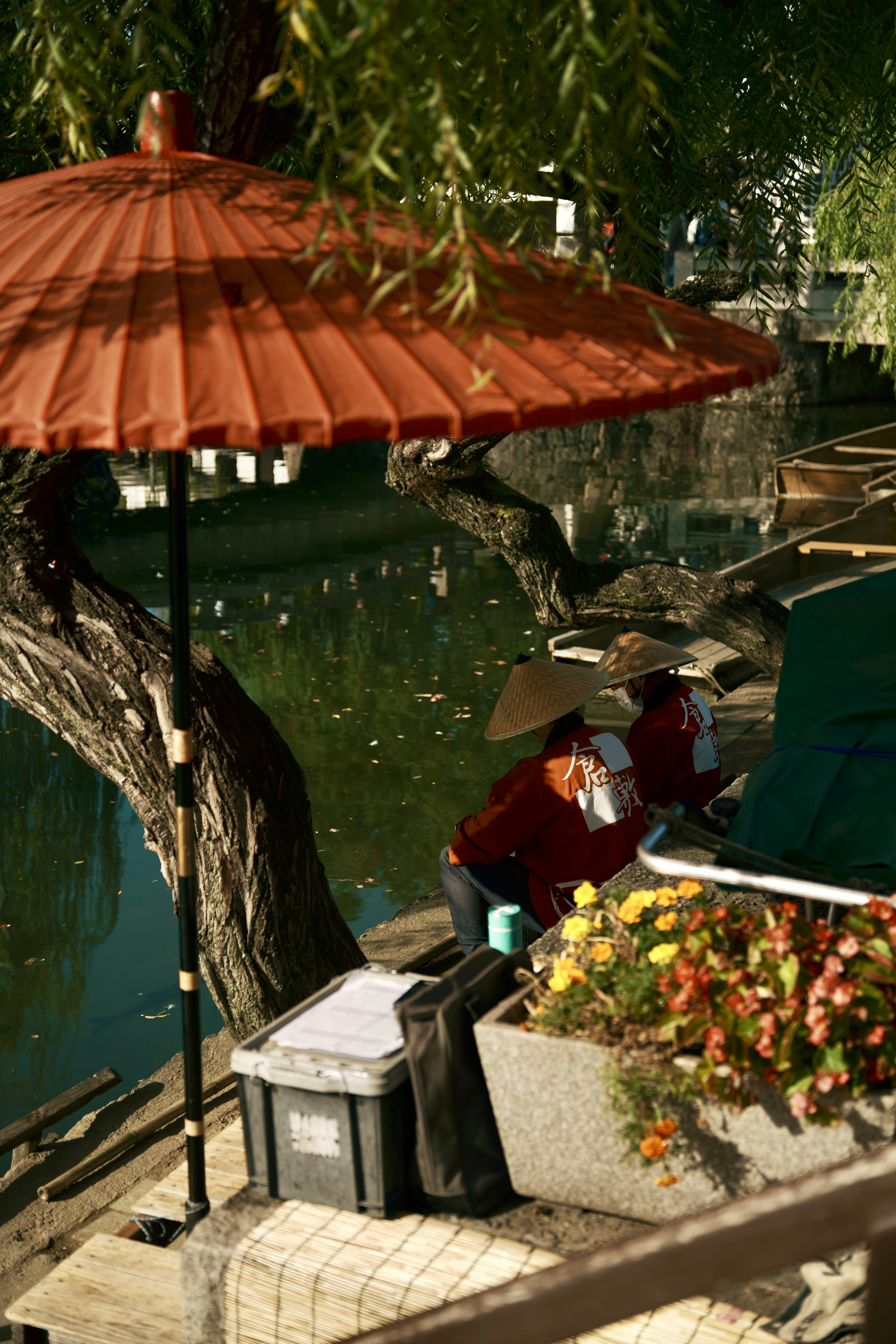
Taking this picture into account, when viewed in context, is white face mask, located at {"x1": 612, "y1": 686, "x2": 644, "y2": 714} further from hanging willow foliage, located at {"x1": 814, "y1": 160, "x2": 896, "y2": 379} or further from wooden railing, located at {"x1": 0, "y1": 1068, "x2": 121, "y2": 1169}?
wooden railing, located at {"x1": 0, "y1": 1068, "x2": 121, "y2": 1169}

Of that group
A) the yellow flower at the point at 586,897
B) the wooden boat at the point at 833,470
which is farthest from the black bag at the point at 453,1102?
the wooden boat at the point at 833,470

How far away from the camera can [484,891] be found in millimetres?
4840

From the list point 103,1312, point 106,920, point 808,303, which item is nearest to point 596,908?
point 103,1312

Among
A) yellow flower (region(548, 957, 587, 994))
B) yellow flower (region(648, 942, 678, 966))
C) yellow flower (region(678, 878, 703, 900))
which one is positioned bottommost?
yellow flower (region(548, 957, 587, 994))

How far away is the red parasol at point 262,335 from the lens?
2.01m

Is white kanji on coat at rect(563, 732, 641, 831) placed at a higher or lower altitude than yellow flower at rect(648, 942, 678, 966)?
lower

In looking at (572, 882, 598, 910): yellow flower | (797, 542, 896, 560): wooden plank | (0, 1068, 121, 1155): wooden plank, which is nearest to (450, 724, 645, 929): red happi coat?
(572, 882, 598, 910): yellow flower

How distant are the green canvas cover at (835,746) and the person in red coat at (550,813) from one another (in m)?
0.90

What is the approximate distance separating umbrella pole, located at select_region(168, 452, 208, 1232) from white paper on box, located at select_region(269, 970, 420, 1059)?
11.8 inches

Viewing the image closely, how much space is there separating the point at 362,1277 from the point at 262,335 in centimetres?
191

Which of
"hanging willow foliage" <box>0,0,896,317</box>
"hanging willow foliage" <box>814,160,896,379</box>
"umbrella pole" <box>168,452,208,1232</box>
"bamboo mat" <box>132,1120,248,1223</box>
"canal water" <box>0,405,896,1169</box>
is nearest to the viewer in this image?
"hanging willow foliage" <box>0,0,896,317</box>

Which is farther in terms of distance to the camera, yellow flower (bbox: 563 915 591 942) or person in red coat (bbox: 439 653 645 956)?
person in red coat (bbox: 439 653 645 956)

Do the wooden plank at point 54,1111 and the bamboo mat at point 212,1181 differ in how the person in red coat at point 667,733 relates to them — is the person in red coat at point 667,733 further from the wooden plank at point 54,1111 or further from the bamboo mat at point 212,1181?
the wooden plank at point 54,1111

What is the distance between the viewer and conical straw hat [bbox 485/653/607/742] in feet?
15.1
